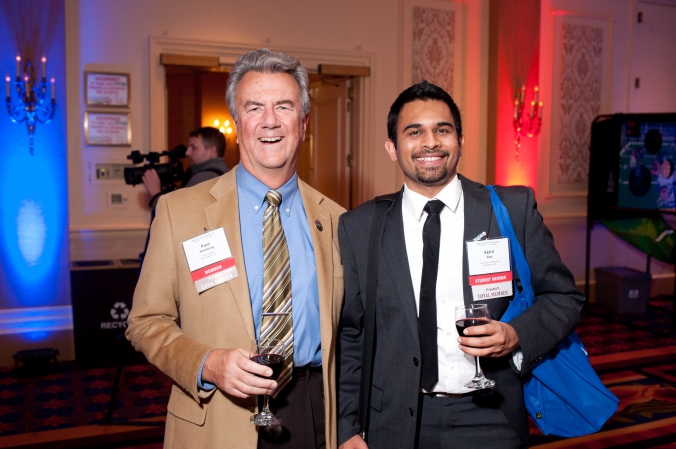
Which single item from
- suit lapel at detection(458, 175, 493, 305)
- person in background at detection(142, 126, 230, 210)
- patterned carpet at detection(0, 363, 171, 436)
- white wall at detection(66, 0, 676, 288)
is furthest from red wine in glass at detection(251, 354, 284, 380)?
white wall at detection(66, 0, 676, 288)

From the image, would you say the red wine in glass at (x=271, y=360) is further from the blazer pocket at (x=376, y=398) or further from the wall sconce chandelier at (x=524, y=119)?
the wall sconce chandelier at (x=524, y=119)

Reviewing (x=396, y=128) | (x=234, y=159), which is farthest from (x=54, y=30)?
(x=234, y=159)

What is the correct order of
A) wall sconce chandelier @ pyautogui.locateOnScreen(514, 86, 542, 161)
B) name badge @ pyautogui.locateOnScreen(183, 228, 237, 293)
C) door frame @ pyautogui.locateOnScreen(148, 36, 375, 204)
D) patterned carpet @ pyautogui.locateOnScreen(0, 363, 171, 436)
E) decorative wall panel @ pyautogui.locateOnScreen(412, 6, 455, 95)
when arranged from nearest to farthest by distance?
1. name badge @ pyautogui.locateOnScreen(183, 228, 237, 293)
2. patterned carpet @ pyautogui.locateOnScreen(0, 363, 171, 436)
3. door frame @ pyautogui.locateOnScreen(148, 36, 375, 204)
4. decorative wall panel @ pyautogui.locateOnScreen(412, 6, 455, 95)
5. wall sconce chandelier @ pyautogui.locateOnScreen(514, 86, 542, 161)

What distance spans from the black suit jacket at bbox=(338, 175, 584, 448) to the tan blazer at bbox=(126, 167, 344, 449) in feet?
0.52

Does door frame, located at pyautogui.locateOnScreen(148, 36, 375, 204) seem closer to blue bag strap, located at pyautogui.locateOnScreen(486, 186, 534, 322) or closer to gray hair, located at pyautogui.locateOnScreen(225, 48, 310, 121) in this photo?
gray hair, located at pyautogui.locateOnScreen(225, 48, 310, 121)

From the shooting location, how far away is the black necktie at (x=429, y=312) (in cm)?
166

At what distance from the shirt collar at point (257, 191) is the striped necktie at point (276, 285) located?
0.9 inches

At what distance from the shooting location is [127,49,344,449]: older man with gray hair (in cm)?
153

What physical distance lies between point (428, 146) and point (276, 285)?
25.0 inches

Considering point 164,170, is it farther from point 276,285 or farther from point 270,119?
point 276,285

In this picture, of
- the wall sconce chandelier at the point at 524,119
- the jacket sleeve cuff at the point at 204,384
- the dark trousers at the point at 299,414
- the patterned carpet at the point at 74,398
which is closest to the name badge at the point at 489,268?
the dark trousers at the point at 299,414

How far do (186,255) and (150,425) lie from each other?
251 cm

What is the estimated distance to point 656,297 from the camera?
7473mm

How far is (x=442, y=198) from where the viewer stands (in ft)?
5.90
